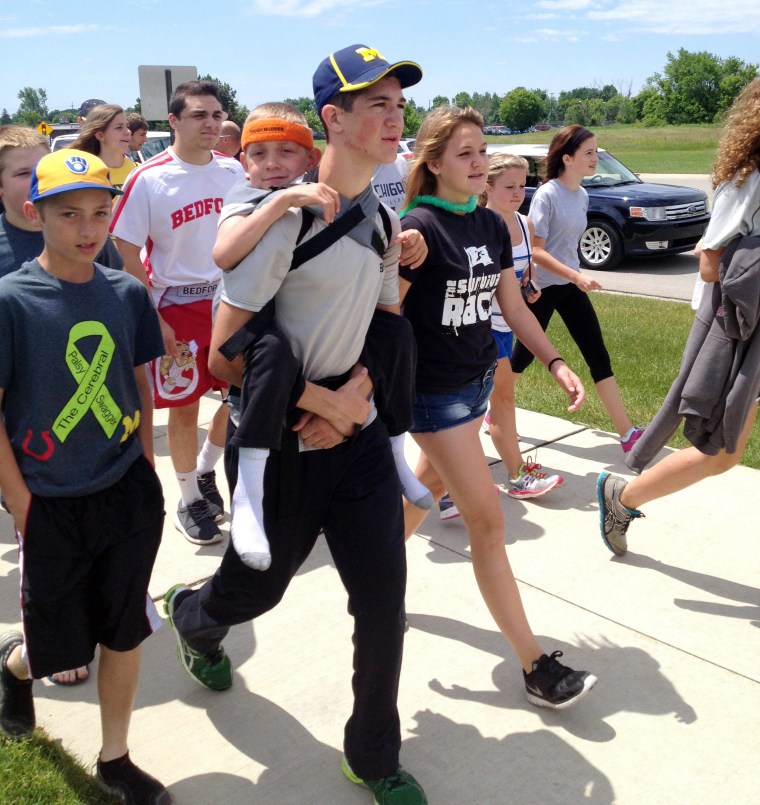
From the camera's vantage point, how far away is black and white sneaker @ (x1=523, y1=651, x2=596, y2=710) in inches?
118

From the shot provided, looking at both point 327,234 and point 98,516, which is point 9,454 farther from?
point 327,234

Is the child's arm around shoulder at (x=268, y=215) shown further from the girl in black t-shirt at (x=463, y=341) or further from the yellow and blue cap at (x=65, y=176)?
the girl in black t-shirt at (x=463, y=341)

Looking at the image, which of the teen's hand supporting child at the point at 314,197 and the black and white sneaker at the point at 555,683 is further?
the black and white sneaker at the point at 555,683

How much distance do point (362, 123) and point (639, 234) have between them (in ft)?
40.4

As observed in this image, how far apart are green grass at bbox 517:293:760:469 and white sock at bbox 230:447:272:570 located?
387 cm

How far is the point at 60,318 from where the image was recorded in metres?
2.40

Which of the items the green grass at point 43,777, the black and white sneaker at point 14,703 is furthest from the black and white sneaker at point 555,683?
the black and white sneaker at point 14,703

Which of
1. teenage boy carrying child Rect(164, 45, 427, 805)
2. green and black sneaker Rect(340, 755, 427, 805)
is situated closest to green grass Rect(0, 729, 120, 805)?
teenage boy carrying child Rect(164, 45, 427, 805)

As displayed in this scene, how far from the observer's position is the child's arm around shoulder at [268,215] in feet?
7.30

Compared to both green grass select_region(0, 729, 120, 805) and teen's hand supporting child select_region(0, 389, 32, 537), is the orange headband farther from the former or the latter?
green grass select_region(0, 729, 120, 805)

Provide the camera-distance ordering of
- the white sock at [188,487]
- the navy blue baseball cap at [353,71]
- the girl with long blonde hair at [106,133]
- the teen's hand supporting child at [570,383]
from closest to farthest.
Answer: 1. the navy blue baseball cap at [353,71]
2. the teen's hand supporting child at [570,383]
3. the white sock at [188,487]
4. the girl with long blonde hair at [106,133]

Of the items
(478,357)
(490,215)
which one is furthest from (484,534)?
(490,215)

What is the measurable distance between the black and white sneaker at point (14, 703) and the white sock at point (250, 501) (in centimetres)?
105

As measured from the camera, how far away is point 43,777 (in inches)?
107
